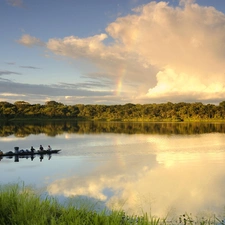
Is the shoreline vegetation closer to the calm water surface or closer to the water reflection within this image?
the calm water surface

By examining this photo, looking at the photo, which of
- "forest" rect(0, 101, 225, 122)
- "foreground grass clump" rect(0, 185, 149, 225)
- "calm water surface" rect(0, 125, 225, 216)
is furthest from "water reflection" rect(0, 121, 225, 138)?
"foreground grass clump" rect(0, 185, 149, 225)

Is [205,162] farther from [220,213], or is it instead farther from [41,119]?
[41,119]

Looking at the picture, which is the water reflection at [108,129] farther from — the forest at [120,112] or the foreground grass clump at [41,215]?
the foreground grass clump at [41,215]

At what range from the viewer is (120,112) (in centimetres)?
10175

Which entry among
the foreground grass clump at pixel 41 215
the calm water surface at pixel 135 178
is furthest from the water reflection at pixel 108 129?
the foreground grass clump at pixel 41 215

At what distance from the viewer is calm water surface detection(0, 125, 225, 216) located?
11.1 metres

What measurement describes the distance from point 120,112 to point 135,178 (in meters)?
86.3

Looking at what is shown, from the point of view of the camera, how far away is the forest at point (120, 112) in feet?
295

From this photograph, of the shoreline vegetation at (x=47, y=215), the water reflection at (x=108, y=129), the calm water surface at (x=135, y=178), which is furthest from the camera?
the water reflection at (x=108, y=129)

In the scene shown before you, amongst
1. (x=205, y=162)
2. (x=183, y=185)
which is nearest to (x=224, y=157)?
(x=205, y=162)

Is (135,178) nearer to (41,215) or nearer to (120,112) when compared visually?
(41,215)

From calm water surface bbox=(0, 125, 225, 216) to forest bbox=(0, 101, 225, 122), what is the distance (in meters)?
66.9

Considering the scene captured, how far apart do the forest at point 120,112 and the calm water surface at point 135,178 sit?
219 feet

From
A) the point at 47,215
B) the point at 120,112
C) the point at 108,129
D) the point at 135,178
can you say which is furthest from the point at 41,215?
the point at 120,112
